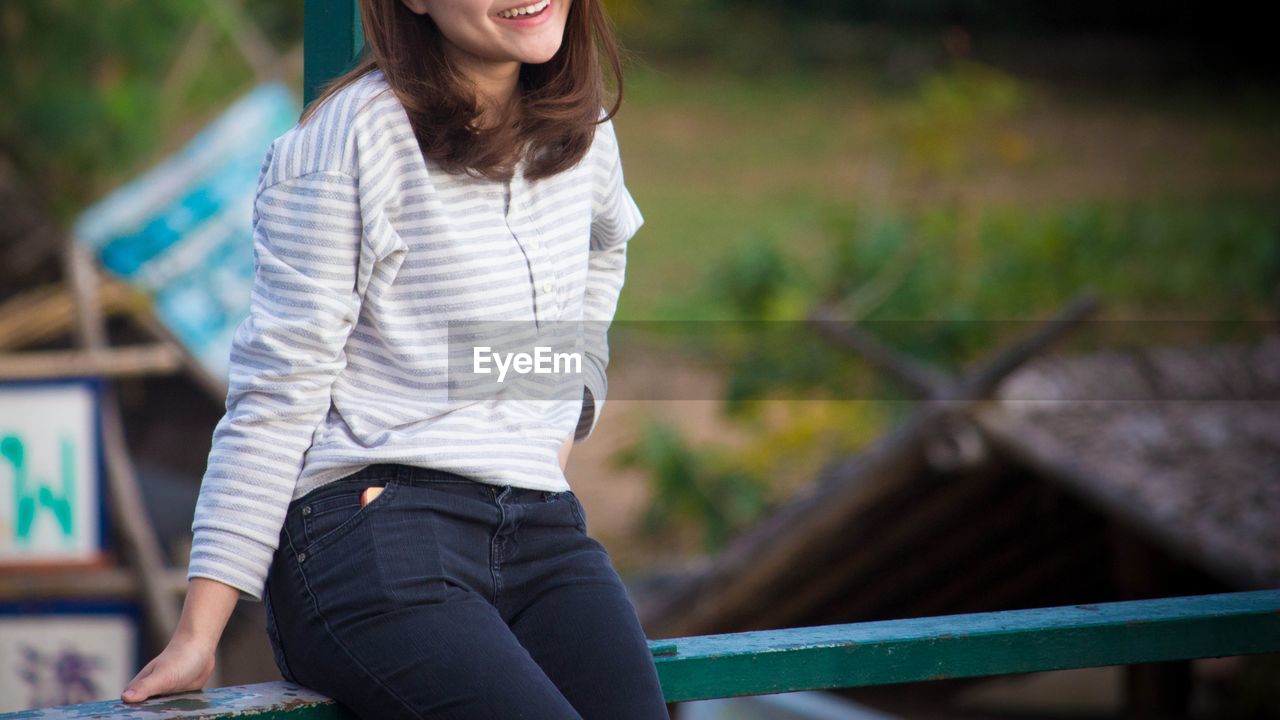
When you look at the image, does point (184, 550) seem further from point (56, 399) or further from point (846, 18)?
point (846, 18)

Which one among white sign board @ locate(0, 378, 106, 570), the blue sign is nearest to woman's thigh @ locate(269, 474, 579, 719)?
white sign board @ locate(0, 378, 106, 570)

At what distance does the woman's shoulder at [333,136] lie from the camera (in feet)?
3.69

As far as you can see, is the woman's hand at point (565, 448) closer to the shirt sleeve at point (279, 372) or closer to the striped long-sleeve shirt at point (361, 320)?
the striped long-sleeve shirt at point (361, 320)

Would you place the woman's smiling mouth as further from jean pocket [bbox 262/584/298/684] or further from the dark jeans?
jean pocket [bbox 262/584/298/684]

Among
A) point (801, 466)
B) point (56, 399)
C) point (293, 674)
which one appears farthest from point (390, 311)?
point (801, 466)

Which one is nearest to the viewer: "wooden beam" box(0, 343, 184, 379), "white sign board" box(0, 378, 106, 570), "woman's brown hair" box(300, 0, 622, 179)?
"woman's brown hair" box(300, 0, 622, 179)

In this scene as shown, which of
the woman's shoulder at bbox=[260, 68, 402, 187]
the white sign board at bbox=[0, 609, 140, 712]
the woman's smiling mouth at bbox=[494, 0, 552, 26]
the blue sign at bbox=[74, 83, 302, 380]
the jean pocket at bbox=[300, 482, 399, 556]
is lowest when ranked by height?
the white sign board at bbox=[0, 609, 140, 712]

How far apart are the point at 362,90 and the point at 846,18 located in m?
16.3

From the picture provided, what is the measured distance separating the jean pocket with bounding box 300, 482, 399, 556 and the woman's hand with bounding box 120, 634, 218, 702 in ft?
0.32

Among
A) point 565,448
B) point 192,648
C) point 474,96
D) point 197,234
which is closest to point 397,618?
point 192,648

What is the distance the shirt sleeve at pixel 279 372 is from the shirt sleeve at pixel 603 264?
264 mm

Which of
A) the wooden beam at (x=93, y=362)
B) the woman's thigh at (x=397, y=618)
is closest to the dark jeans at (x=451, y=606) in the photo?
the woman's thigh at (x=397, y=618)

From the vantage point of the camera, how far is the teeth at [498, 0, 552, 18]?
1206mm

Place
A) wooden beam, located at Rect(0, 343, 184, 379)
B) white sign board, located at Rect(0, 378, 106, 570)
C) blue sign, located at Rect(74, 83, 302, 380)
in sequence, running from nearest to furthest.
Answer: white sign board, located at Rect(0, 378, 106, 570) < wooden beam, located at Rect(0, 343, 184, 379) < blue sign, located at Rect(74, 83, 302, 380)
